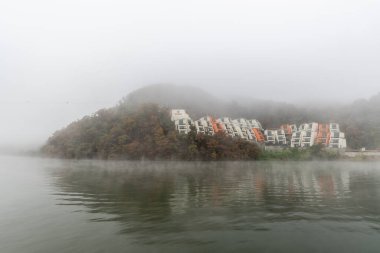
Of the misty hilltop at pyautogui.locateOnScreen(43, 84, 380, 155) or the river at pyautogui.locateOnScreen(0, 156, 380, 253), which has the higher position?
the misty hilltop at pyautogui.locateOnScreen(43, 84, 380, 155)

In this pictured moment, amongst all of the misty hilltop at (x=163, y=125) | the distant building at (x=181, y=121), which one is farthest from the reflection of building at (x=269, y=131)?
the misty hilltop at (x=163, y=125)

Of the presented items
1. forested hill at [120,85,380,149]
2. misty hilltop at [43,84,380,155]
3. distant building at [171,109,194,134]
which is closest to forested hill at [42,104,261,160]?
misty hilltop at [43,84,380,155]

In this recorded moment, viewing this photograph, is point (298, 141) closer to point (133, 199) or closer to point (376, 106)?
point (376, 106)

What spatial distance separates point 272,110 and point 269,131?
18750 millimetres

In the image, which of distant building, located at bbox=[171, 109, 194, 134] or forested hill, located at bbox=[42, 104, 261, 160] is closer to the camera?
forested hill, located at bbox=[42, 104, 261, 160]

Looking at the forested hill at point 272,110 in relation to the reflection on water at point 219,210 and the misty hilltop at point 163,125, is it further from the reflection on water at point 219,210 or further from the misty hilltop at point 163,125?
the reflection on water at point 219,210

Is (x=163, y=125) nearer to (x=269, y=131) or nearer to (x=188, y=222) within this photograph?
(x=269, y=131)

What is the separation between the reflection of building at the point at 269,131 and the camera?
303ft

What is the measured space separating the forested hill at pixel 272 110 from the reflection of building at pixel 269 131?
483 cm

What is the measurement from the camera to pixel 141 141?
8394cm

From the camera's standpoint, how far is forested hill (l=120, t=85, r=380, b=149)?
9225 cm

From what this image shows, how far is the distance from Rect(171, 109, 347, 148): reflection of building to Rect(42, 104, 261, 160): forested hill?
684cm

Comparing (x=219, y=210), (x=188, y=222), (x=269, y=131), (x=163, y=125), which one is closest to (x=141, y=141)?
(x=163, y=125)

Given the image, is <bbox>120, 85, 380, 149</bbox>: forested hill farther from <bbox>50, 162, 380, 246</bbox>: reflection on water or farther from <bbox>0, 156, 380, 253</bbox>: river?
<bbox>0, 156, 380, 253</bbox>: river
